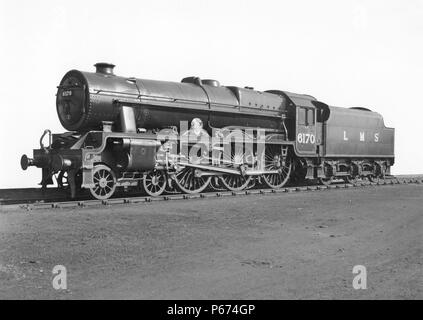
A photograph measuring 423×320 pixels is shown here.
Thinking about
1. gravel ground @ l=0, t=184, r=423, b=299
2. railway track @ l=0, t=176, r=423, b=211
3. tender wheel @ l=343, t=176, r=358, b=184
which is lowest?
gravel ground @ l=0, t=184, r=423, b=299

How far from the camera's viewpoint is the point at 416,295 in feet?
14.8

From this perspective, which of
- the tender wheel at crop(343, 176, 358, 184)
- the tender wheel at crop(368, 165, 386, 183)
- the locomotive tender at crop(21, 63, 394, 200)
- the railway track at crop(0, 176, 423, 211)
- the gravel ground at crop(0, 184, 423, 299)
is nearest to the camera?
the gravel ground at crop(0, 184, 423, 299)

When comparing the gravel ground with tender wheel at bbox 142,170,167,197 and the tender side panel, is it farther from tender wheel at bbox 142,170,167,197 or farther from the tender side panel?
the tender side panel

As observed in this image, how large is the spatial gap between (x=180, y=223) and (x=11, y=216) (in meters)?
3.18

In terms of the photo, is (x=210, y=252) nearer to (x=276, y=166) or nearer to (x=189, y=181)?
(x=189, y=181)

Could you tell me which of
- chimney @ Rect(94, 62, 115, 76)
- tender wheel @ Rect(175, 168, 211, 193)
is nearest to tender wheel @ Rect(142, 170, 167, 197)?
tender wheel @ Rect(175, 168, 211, 193)

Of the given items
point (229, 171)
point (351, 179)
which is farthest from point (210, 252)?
point (351, 179)

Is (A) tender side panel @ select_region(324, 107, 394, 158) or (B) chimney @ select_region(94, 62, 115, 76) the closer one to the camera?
(B) chimney @ select_region(94, 62, 115, 76)

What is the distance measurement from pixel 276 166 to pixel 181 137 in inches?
176

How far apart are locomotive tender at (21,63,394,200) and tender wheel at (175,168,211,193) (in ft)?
0.10

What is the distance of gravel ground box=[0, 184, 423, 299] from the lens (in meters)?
4.65
